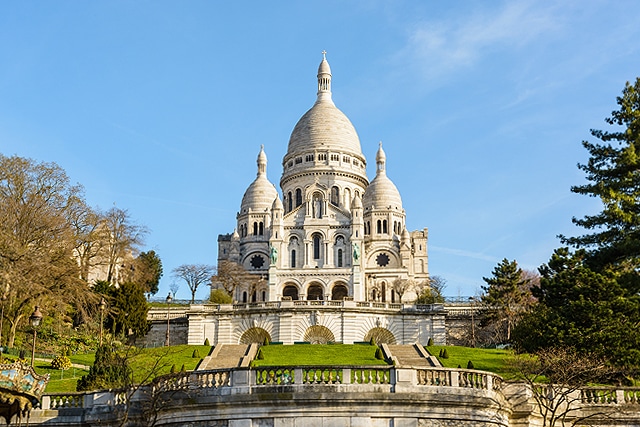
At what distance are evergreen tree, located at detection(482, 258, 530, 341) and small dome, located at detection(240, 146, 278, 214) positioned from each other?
4826 cm

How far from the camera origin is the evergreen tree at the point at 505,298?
65875 millimetres

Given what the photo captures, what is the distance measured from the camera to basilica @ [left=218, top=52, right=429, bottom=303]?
96562mm

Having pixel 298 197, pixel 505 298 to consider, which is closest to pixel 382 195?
pixel 298 197

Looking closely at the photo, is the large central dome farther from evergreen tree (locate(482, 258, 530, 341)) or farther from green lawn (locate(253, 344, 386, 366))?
green lawn (locate(253, 344, 386, 366))

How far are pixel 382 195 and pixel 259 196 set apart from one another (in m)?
15.3

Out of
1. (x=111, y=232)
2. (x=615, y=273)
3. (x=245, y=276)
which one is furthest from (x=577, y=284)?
(x=245, y=276)

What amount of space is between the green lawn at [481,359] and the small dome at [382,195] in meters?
54.4

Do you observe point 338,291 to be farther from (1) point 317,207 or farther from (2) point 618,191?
(2) point 618,191

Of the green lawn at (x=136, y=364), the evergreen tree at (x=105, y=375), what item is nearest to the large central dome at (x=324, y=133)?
the green lawn at (x=136, y=364)

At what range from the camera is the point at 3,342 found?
2007 inches

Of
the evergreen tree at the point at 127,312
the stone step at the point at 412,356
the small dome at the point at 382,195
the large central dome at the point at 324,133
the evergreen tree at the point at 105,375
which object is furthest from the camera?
the large central dome at the point at 324,133

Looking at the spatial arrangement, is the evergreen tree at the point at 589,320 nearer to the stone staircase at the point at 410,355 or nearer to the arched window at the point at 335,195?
the stone staircase at the point at 410,355

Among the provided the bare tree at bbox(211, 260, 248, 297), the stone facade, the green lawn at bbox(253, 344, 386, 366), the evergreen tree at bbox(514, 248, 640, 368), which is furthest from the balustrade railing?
the bare tree at bbox(211, 260, 248, 297)

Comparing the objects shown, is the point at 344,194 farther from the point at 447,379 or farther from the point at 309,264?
the point at 447,379
